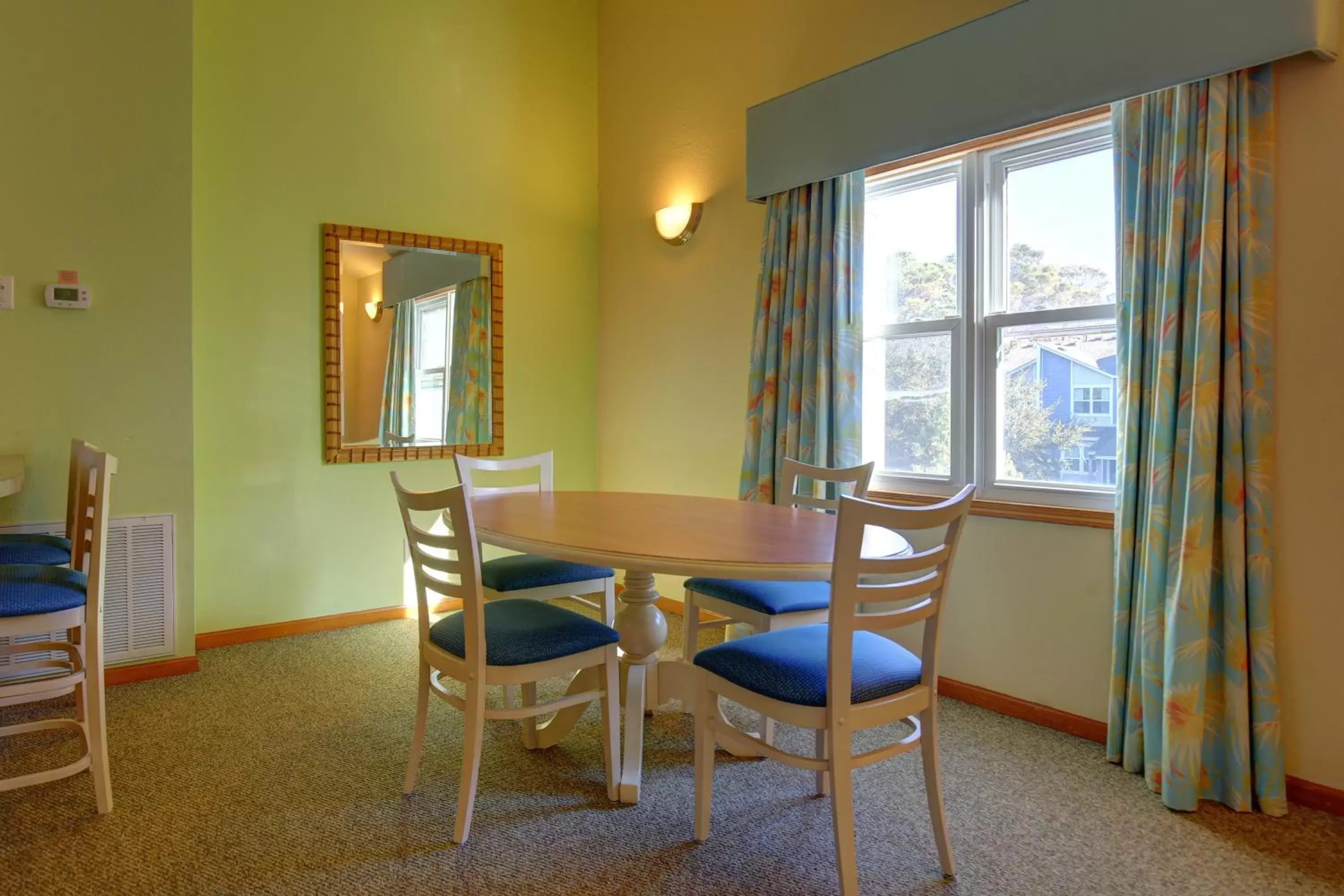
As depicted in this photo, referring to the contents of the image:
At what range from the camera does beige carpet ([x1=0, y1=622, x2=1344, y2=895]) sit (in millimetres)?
1782

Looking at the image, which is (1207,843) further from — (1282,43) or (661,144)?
(661,144)

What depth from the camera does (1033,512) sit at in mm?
2686

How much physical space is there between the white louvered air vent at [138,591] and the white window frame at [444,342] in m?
1.26

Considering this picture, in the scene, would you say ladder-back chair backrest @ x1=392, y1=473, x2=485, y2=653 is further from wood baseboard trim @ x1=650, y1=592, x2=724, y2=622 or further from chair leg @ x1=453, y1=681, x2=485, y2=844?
wood baseboard trim @ x1=650, y1=592, x2=724, y2=622

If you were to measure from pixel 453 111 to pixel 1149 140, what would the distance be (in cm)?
320

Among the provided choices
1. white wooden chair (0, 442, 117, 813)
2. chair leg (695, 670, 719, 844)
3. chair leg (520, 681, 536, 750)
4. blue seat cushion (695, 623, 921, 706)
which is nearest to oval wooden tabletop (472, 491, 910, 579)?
blue seat cushion (695, 623, 921, 706)

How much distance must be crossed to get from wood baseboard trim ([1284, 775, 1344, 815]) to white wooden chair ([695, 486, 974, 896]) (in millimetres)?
1066

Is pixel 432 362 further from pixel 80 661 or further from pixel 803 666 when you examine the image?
pixel 803 666

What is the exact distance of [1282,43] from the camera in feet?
6.55

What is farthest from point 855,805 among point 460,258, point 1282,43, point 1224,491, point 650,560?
point 460,258

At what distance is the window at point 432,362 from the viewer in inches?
159

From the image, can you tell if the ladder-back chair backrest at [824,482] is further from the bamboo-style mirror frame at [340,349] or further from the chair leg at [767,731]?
the bamboo-style mirror frame at [340,349]

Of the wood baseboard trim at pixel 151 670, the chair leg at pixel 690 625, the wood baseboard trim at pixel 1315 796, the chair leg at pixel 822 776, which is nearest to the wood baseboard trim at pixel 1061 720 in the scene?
the wood baseboard trim at pixel 1315 796

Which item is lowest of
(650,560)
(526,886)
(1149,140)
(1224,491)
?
(526,886)
